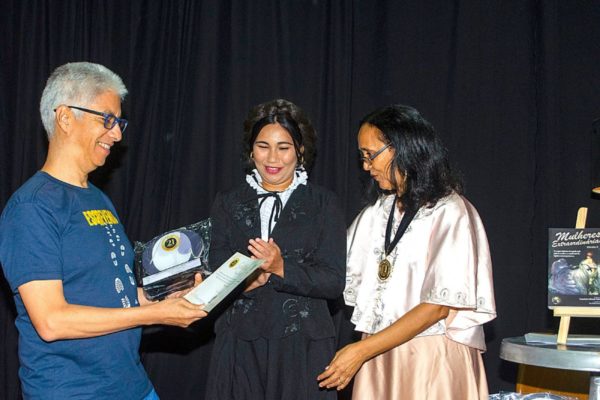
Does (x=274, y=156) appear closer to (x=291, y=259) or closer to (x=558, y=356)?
(x=291, y=259)

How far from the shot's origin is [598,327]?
341 centimetres

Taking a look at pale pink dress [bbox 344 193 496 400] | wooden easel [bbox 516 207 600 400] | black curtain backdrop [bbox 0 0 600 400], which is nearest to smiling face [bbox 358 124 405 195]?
pale pink dress [bbox 344 193 496 400]

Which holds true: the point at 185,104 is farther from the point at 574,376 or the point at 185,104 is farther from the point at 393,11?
the point at 574,376

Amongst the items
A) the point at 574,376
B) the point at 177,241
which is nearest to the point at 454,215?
the point at 177,241

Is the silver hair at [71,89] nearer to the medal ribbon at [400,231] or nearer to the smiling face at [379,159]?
the smiling face at [379,159]

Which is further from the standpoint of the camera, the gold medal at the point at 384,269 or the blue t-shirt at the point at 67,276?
the gold medal at the point at 384,269

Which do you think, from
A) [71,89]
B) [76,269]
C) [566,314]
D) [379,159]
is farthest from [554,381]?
[71,89]

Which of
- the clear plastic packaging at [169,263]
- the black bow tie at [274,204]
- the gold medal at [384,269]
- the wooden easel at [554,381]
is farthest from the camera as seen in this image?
the wooden easel at [554,381]

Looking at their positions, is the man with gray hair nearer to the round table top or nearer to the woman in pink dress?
the woman in pink dress

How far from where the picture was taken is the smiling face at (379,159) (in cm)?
240

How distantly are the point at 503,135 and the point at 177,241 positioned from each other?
1.95 metres

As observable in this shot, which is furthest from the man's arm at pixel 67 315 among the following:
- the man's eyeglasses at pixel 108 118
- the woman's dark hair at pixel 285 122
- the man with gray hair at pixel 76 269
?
the woman's dark hair at pixel 285 122

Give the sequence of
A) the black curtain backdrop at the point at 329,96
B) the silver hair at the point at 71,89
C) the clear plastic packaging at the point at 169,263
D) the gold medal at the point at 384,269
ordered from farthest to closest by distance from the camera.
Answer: the black curtain backdrop at the point at 329,96
the gold medal at the point at 384,269
the clear plastic packaging at the point at 169,263
the silver hair at the point at 71,89

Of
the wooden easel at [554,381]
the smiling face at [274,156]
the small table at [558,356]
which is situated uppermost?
the smiling face at [274,156]
